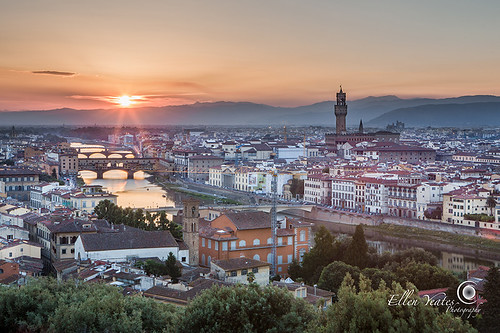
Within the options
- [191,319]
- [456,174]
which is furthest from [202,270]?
[456,174]

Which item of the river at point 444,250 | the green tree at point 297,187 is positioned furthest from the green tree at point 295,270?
the green tree at point 297,187

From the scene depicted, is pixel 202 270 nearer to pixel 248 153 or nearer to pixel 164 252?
pixel 164 252

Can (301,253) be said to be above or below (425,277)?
below

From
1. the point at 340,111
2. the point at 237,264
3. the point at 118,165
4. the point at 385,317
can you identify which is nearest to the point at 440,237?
the point at 237,264

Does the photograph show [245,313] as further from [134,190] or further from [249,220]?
[134,190]

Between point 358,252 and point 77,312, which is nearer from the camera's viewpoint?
point 77,312

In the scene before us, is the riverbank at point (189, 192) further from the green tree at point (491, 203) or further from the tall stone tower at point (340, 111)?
the tall stone tower at point (340, 111)
